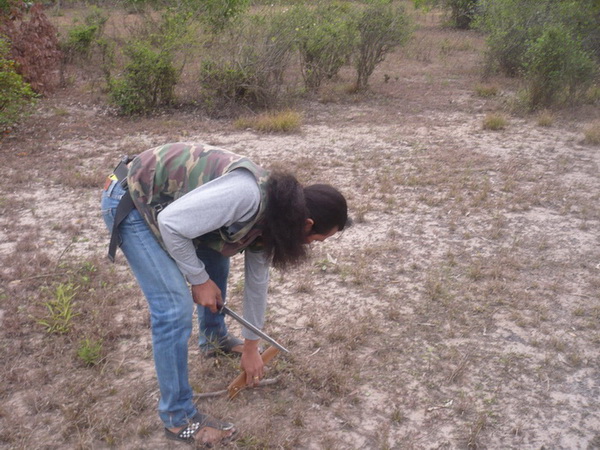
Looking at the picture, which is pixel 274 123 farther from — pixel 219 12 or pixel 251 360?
pixel 251 360

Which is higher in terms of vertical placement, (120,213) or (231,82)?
(120,213)

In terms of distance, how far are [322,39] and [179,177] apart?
734 cm

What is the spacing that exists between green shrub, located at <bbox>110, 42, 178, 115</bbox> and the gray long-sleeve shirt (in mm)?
5983

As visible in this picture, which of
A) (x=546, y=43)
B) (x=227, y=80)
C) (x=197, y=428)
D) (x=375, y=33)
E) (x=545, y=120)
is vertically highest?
(x=546, y=43)

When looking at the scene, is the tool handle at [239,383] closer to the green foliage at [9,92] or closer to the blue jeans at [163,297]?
the blue jeans at [163,297]

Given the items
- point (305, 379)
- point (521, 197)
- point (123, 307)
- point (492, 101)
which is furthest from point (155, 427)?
point (492, 101)

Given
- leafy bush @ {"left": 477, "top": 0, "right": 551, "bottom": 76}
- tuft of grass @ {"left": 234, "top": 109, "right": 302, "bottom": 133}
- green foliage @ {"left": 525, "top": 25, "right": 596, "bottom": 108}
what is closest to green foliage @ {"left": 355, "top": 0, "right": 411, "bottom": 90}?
leafy bush @ {"left": 477, "top": 0, "right": 551, "bottom": 76}

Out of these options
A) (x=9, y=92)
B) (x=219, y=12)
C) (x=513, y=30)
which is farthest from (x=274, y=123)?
(x=513, y=30)

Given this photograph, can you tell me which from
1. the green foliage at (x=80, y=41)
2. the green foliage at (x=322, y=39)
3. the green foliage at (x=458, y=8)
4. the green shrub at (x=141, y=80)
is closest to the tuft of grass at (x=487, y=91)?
the green foliage at (x=322, y=39)

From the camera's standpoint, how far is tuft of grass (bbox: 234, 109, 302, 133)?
22.9 feet

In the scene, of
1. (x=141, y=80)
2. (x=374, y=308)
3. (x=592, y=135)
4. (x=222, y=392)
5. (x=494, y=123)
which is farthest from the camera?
(x=141, y=80)

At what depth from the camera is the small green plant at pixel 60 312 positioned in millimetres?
3107

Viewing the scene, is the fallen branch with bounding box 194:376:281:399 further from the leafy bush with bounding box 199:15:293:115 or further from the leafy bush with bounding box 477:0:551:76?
the leafy bush with bounding box 477:0:551:76

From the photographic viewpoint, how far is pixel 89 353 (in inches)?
113
